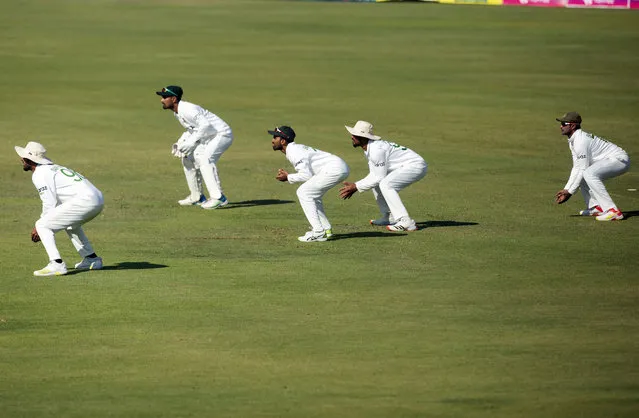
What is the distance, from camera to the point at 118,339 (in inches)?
553

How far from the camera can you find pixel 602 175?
21.4 metres

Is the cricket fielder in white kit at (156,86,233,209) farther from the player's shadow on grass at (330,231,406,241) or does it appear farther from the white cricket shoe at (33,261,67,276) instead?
the white cricket shoe at (33,261,67,276)

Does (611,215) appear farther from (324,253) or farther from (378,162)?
(324,253)

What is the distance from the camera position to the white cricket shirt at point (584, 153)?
20.8m

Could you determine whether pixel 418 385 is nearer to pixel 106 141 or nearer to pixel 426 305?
pixel 426 305

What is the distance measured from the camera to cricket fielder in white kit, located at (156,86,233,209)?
22625mm

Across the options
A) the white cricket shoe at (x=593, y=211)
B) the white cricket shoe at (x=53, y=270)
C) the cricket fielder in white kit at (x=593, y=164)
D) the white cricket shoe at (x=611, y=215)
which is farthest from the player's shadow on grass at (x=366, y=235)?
the white cricket shoe at (x=53, y=270)

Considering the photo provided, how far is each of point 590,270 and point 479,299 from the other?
94.1 inches

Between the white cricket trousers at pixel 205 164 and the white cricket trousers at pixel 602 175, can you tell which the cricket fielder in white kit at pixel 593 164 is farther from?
the white cricket trousers at pixel 205 164

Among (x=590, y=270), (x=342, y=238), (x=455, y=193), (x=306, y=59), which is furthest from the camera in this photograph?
(x=306, y=59)

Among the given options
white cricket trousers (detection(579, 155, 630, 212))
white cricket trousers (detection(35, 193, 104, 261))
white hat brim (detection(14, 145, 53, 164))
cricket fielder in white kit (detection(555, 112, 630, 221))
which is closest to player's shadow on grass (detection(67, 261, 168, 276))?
white cricket trousers (detection(35, 193, 104, 261))

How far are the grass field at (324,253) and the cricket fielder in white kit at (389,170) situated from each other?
18.1 inches

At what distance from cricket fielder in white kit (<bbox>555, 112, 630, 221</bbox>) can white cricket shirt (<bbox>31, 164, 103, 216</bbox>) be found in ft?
26.3

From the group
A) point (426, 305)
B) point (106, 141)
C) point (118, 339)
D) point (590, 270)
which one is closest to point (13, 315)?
point (118, 339)
